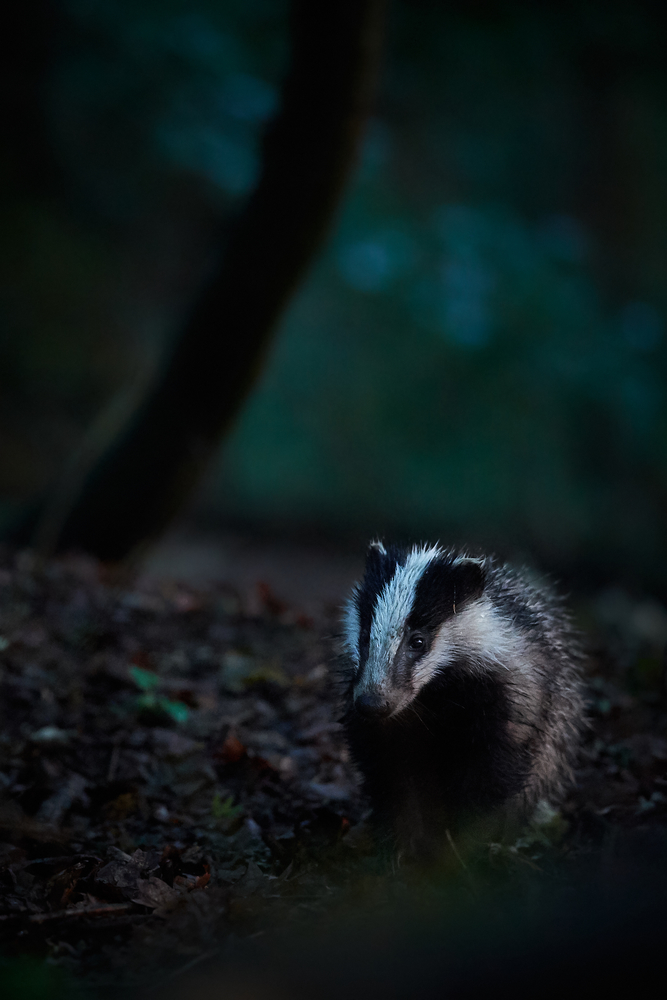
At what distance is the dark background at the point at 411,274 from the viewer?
376 inches

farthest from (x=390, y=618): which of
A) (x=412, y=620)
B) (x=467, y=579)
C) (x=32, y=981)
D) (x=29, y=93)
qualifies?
(x=29, y=93)

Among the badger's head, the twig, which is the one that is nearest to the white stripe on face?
the badger's head

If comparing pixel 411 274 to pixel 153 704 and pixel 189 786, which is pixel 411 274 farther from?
pixel 189 786

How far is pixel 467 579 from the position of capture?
3.04 meters

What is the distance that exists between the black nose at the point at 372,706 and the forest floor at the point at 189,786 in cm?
54

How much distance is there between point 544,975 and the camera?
3.86 ft

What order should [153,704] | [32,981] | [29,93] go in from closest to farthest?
[32,981] → [153,704] → [29,93]

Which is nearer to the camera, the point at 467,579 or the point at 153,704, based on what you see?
the point at 467,579

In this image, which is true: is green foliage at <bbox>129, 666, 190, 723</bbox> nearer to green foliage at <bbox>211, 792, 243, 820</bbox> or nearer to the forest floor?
the forest floor

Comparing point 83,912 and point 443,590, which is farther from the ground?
point 443,590

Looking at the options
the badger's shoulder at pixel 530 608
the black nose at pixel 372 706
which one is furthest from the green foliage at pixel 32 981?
the badger's shoulder at pixel 530 608

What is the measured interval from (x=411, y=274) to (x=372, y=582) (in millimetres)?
7992

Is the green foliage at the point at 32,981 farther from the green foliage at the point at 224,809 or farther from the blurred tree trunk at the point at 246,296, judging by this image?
the blurred tree trunk at the point at 246,296

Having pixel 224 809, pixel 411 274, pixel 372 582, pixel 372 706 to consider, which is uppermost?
pixel 411 274
